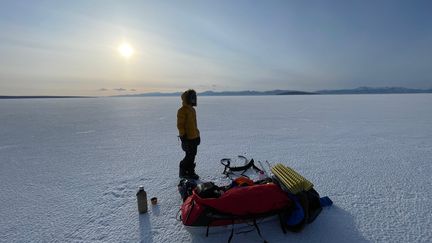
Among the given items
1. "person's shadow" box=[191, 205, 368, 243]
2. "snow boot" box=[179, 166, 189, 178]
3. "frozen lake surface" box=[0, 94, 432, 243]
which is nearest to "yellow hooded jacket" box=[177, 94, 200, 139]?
"snow boot" box=[179, 166, 189, 178]

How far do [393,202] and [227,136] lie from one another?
4948mm

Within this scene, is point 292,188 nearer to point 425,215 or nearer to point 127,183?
point 425,215

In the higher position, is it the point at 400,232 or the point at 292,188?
the point at 292,188

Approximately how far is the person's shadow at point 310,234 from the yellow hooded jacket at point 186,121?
1.78 metres

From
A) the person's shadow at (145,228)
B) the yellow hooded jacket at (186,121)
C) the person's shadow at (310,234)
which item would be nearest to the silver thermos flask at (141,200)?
the person's shadow at (145,228)

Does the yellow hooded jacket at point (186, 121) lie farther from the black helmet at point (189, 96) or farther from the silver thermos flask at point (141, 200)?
the silver thermos flask at point (141, 200)

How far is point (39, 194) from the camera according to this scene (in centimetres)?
353

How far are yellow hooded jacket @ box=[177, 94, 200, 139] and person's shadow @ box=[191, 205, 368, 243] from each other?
178 centimetres

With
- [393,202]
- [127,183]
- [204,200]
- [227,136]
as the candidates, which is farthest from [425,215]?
[227,136]

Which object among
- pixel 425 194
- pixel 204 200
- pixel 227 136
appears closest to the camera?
pixel 204 200

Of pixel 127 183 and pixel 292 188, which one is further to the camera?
pixel 127 183

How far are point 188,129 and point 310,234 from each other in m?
2.38

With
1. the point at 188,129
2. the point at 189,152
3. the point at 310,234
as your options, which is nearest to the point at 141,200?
the point at 189,152

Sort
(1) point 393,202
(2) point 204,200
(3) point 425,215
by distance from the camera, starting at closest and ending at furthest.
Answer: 1. (2) point 204,200
2. (3) point 425,215
3. (1) point 393,202
